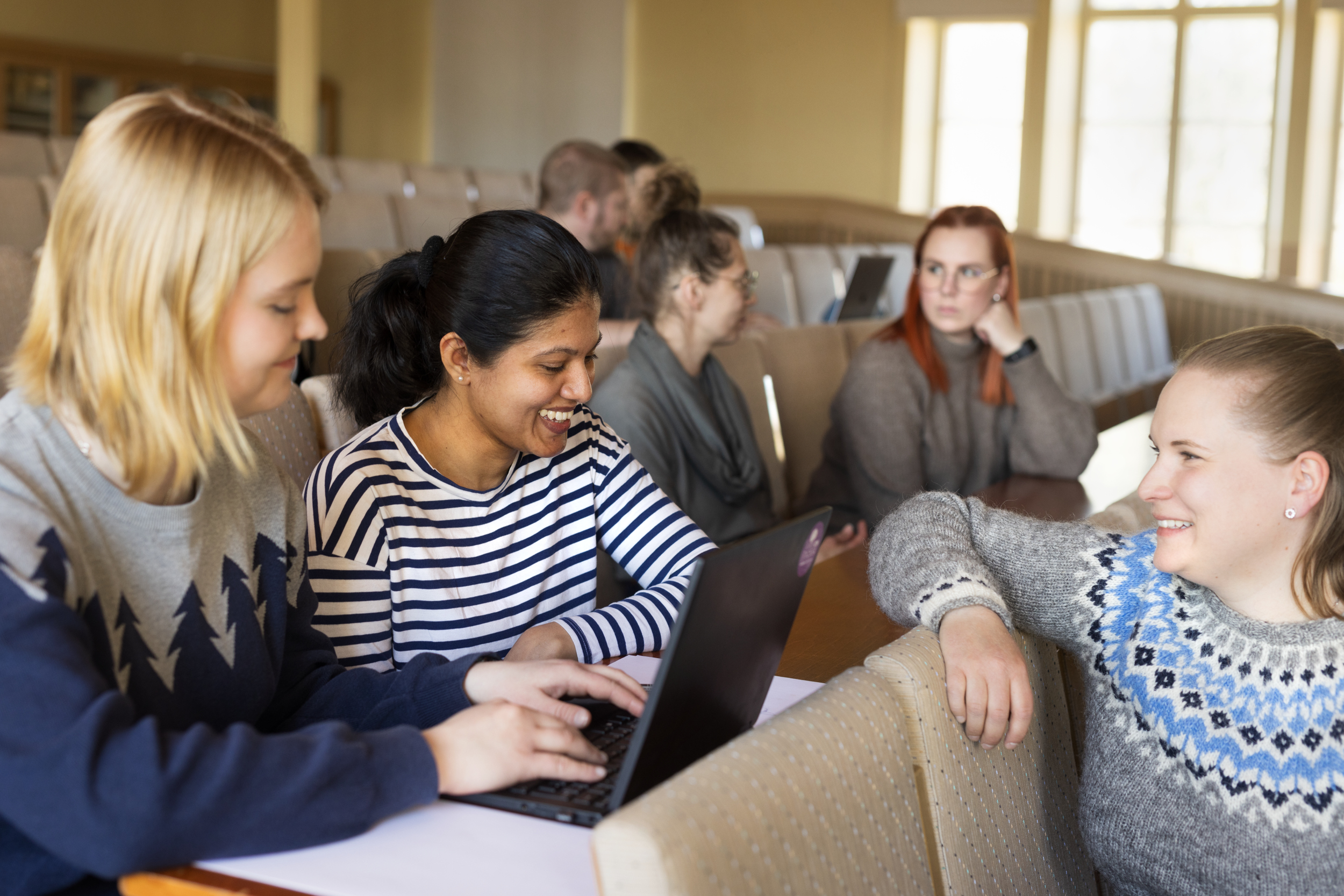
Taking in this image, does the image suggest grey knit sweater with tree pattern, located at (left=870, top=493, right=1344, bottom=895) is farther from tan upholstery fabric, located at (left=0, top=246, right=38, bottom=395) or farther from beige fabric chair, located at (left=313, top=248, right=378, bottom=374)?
beige fabric chair, located at (left=313, top=248, right=378, bottom=374)

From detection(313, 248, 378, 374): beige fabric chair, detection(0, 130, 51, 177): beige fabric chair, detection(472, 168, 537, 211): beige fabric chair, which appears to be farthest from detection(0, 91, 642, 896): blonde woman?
detection(472, 168, 537, 211): beige fabric chair

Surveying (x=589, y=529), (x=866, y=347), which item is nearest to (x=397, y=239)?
(x=866, y=347)

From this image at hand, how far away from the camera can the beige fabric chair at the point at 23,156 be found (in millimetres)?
5441

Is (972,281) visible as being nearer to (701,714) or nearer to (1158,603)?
(1158,603)

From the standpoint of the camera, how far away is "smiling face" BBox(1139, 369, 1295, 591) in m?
1.08

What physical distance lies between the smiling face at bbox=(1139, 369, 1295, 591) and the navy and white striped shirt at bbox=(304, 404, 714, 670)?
2.01 ft

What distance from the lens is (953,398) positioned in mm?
2709

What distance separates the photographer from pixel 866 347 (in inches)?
106

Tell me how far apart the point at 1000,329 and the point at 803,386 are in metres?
0.70

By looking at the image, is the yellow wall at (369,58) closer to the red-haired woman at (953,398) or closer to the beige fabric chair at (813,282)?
the beige fabric chair at (813,282)

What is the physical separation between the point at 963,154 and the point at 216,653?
31.9 feet

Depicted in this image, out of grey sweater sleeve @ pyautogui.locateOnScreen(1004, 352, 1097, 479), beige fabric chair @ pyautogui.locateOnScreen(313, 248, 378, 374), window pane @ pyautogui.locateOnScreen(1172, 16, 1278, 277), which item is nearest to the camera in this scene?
grey sweater sleeve @ pyautogui.locateOnScreen(1004, 352, 1097, 479)

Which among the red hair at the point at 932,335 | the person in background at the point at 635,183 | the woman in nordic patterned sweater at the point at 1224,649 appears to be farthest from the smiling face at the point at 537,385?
the person in background at the point at 635,183

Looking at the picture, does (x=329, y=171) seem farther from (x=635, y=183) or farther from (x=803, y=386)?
(x=803, y=386)
